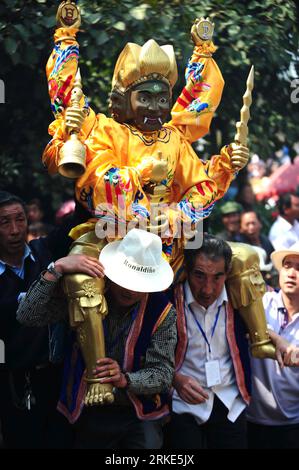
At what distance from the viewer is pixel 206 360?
18.7ft

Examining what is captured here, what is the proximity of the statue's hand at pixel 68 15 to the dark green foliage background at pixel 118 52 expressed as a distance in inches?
59.8

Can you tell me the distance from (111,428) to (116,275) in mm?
758

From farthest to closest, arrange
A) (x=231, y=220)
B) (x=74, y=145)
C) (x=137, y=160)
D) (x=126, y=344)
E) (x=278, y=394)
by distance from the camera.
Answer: (x=231, y=220) → (x=278, y=394) → (x=137, y=160) → (x=126, y=344) → (x=74, y=145)

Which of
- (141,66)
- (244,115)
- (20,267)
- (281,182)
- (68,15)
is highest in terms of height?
(68,15)

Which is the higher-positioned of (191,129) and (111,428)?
(191,129)

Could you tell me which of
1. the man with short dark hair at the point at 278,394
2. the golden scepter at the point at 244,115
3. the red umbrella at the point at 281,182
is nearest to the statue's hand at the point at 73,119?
the golden scepter at the point at 244,115

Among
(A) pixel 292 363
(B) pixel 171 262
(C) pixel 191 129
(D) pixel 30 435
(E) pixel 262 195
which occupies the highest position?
(C) pixel 191 129

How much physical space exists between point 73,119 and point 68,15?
690mm

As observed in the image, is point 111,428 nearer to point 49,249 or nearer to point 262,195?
point 49,249

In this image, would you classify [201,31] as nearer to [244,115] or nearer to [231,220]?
[244,115]

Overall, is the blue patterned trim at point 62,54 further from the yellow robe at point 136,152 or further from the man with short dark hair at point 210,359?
the man with short dark hair at point 210,359

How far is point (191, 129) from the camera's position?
239 inches

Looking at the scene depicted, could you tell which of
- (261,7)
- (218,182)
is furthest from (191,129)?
(261,7)

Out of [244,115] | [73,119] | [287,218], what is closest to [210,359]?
[244,115]
